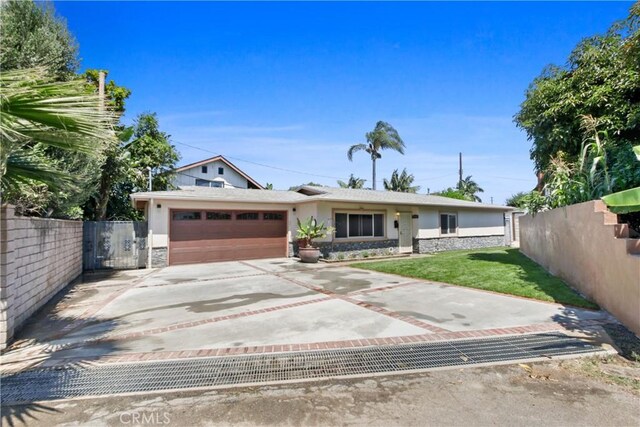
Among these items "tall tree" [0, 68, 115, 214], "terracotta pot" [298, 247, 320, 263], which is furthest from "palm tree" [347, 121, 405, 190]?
"tall tree" [0, 68, 115, 214]

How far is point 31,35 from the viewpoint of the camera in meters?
9.13

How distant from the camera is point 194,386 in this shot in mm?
3395

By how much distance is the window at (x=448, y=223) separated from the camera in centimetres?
1935

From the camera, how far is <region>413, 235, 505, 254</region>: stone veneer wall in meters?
18.2

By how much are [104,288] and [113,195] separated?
30.3ft

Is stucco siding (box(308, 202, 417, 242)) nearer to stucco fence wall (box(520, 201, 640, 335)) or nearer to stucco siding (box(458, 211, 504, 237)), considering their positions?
stucco siding (box(458, 211, 504, 237))

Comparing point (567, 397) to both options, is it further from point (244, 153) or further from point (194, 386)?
point (244, 153)

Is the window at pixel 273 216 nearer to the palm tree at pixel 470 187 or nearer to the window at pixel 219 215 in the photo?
the window at pixel 219 215

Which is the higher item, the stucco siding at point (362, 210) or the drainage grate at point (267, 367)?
the stucco siding at point (362, 210)

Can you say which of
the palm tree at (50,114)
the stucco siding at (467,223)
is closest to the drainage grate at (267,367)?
the palm tree at (50,114)

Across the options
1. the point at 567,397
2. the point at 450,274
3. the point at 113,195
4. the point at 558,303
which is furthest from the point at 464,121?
the point at 113,195

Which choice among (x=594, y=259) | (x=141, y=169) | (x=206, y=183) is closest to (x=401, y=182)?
(x=206, y=183)

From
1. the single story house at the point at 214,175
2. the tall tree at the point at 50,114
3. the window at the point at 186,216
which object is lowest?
the window at the point at 186,216

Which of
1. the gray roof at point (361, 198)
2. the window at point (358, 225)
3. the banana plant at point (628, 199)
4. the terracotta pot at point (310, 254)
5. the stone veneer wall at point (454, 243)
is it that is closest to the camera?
the banana plant at point (628, 199)
